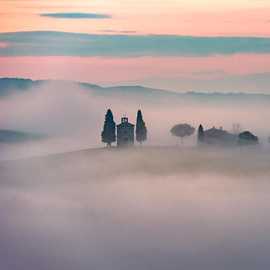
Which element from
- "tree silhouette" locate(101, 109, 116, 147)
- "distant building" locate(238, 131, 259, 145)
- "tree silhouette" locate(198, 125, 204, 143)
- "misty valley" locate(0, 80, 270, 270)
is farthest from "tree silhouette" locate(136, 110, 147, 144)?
"distant building" locate(238, 131, 259, 145)

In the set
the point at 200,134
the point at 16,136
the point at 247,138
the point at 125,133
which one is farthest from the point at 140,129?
the point at 16,136

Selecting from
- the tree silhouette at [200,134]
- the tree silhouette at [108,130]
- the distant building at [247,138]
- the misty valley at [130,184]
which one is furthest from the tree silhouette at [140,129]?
the distant building at [247,138]

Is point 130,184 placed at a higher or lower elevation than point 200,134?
lower

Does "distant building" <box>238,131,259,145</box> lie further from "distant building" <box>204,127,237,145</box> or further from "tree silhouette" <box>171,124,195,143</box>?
"tree silhouette" <box>171,124,195,143</box>

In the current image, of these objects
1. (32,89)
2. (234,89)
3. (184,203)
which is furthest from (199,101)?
(32,89)

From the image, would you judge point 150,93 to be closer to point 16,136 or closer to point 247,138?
point 247,138

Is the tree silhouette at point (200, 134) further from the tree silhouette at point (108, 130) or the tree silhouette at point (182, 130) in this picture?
the tree silhouette at point (108, 130)
